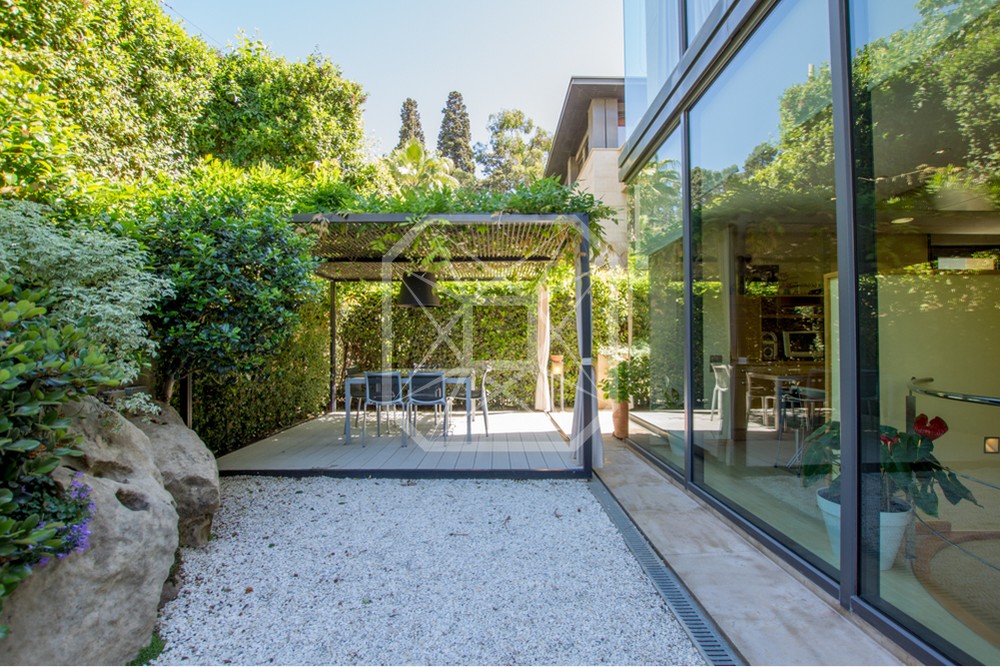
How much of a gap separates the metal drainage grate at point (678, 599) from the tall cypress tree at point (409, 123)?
2684cm

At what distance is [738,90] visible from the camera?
3605mm

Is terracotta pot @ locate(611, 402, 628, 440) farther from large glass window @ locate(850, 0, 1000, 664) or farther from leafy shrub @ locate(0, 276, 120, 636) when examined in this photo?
leafy shrub @ locate(0, 276, 120, 636)

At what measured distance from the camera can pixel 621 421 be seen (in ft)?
21.5

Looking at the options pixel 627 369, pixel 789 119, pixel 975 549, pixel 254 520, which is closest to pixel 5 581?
pixel 254 520

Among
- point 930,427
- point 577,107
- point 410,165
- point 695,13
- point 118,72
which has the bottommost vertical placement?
point 930,427

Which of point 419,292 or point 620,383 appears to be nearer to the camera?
point 620,383

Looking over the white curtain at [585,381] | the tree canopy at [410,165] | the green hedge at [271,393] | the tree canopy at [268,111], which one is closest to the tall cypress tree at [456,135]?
the tree canopy at [410,165]

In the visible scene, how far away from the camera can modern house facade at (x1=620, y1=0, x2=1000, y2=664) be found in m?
2.26

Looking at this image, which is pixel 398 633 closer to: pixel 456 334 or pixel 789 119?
pixel 789 119

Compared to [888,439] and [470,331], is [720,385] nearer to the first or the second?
[888,439]

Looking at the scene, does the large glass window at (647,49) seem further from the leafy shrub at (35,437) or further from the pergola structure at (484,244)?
the leafy shrub at (35,437)

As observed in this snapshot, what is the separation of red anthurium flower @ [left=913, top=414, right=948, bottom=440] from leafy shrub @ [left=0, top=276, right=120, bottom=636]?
3462mm

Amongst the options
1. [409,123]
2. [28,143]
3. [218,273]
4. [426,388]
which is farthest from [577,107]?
[409,123]

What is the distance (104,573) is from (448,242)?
14.2ft
